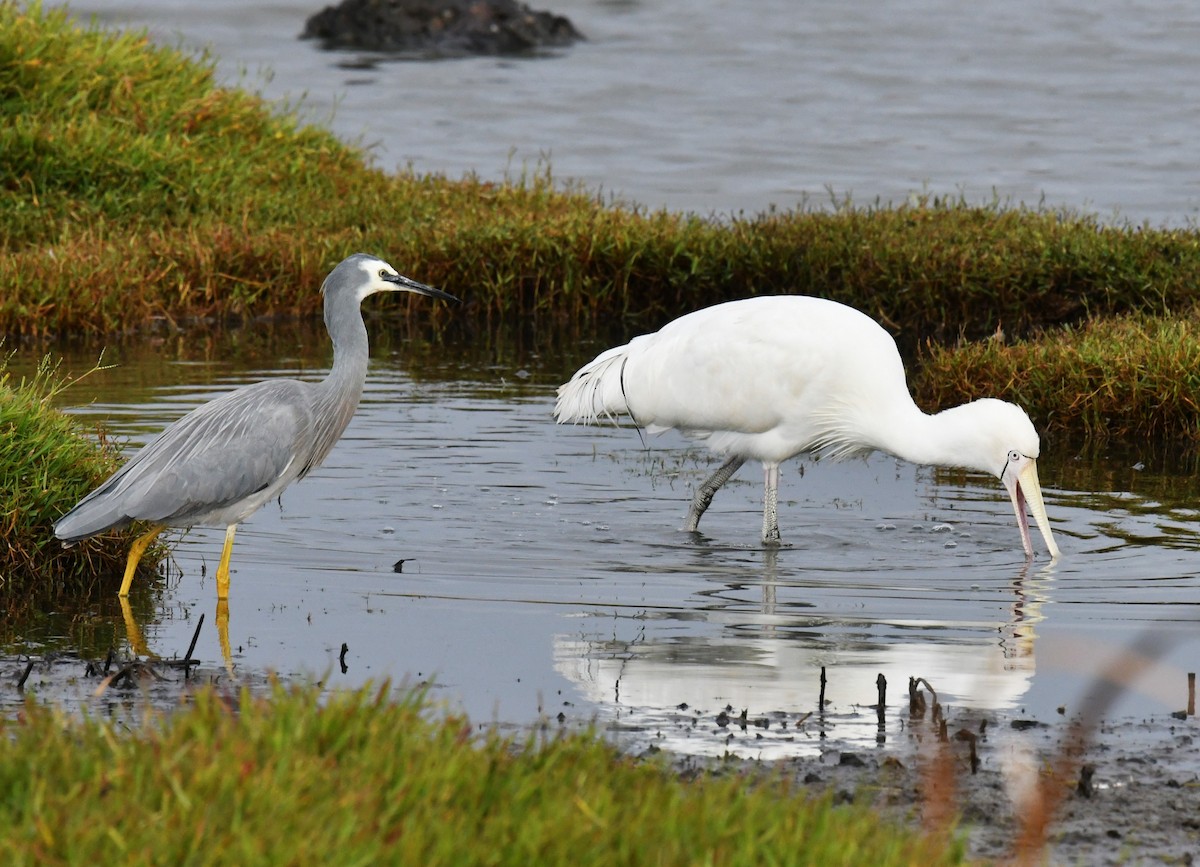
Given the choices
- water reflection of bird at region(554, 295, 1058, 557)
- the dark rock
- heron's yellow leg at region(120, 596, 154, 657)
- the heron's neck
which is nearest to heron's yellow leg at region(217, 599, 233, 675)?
heron's yellow leg at region(120, 596, 154, 657)

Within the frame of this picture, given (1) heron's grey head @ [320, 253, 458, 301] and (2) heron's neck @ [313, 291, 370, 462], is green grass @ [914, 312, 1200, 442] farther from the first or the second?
(2) heron's neck @ [313, 291, 370, 462]

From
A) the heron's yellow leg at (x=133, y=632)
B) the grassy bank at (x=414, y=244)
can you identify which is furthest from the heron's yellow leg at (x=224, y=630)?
the grassy bank at (x=414, y=244)

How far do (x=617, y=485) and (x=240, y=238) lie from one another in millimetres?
5809

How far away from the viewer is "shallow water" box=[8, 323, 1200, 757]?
605 cm

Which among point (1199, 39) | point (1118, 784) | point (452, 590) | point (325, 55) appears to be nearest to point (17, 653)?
point (452, 590)

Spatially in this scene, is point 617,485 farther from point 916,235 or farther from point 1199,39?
point 1199,39

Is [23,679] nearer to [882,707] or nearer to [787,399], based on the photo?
[882,707]

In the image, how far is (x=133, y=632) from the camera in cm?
672

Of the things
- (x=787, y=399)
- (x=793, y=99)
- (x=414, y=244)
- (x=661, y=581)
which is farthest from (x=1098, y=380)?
(x=793, y=99)

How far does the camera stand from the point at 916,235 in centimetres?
1423

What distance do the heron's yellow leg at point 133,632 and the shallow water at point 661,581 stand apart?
53 millimetres

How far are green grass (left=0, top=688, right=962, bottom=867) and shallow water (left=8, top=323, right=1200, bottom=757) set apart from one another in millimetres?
683

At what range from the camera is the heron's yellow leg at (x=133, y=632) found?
21.2ft

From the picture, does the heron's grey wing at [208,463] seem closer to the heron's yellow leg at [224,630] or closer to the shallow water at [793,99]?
the heron's yellow leg at [224,630]
